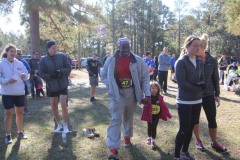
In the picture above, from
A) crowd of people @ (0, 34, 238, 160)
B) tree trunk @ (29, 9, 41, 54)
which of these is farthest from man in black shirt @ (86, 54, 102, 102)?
tree trunk @ (29, 9, 41, 54)

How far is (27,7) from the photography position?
17344 mm

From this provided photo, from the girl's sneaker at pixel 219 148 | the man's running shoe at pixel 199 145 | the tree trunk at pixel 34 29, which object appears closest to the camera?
the girl's sneaker at pixel 219 148

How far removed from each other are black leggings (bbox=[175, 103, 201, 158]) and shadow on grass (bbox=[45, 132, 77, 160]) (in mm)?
1744

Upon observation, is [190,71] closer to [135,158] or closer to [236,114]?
[135,158]

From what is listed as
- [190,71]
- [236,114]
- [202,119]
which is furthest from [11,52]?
[236,114]

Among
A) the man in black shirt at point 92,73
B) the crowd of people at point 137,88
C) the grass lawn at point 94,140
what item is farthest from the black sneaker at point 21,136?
the man in black shirt at point 92,73

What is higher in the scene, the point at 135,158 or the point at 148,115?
the point at 148,115

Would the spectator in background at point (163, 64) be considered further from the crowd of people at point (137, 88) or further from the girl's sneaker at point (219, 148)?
the girl's sneaker at point (219, 148)

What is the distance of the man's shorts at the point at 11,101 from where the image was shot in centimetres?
573

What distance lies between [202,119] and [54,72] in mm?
3853

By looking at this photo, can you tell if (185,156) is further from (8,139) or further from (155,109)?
(8,139)

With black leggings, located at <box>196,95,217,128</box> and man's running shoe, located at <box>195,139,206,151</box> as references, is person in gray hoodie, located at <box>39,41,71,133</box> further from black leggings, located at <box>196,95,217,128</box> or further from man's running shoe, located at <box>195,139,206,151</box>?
black leggings, located at <box>196,95,217,128</box>

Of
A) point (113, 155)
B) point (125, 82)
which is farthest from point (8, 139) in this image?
point (125, 82)

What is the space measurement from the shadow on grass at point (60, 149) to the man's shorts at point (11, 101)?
3.22ft
